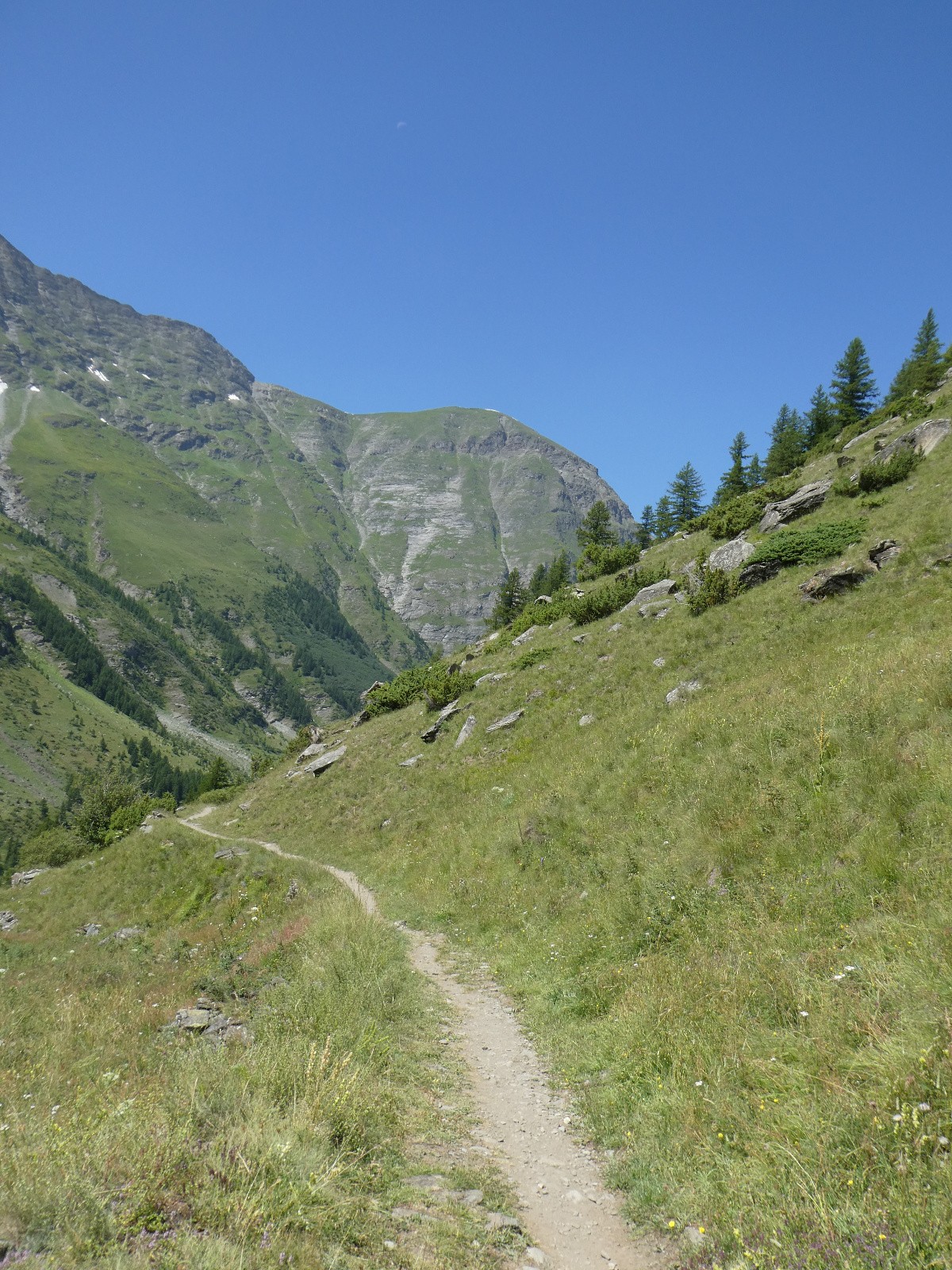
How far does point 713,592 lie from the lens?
A: 26438 mm

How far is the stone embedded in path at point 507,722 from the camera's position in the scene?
86.9 feet

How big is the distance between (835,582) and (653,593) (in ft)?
39.2

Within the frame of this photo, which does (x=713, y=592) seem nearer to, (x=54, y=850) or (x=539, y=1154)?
(x=539, y=1154)

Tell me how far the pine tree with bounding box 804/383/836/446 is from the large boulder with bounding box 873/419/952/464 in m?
27.2

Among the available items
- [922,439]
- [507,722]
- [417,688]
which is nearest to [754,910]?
[507,722]

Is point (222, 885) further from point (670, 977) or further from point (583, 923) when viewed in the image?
point (670, 977)

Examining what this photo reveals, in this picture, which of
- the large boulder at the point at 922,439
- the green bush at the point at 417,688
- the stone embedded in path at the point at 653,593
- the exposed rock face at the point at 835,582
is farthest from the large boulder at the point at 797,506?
the green bush at the point at 417,688

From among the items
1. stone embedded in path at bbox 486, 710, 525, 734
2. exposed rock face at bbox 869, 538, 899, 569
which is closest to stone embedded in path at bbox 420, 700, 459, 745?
stone embedded in path at bbox 486, 710, 525, 734

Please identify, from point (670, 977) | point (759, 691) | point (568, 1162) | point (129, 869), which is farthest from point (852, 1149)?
point (129, 869)

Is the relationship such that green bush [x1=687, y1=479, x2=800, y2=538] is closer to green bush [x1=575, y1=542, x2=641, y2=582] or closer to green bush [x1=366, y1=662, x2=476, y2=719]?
green bush [x1=575, y1=542, x2=641, y2=582]

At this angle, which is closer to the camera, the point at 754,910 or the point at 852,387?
the point at 754,910

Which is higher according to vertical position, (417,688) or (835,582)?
(835,582)

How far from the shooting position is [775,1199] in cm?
435

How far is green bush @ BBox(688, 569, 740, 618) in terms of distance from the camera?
26.3 metres
